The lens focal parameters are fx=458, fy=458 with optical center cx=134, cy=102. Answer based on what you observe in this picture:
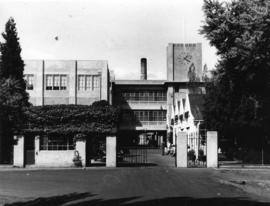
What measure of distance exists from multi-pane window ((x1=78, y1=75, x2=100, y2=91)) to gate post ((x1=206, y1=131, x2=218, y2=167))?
41712 millimetres

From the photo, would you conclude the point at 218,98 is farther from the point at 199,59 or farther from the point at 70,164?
the point at 199,59

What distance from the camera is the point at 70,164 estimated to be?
97.9ft

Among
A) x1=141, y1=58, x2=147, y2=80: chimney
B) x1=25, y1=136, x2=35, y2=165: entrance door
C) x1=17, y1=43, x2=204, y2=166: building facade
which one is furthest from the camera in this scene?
x1=141, y1=58, x2=147, y2=80: chimney

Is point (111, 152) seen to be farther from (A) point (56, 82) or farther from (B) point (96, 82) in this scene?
(A) point (56, 82)

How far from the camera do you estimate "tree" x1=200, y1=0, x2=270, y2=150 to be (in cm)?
2389

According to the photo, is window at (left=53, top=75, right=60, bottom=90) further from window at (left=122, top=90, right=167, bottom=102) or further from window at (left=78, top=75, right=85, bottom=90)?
window at (left=122, top=90, right=167, bottom=102)

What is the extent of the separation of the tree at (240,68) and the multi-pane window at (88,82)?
34715 millimetres

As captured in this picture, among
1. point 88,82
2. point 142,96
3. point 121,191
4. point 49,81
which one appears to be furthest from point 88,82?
Result: point 121,191

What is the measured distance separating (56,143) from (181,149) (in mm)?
8296

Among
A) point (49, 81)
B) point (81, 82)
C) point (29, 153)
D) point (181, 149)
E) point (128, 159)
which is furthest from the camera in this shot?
point (81, 82)

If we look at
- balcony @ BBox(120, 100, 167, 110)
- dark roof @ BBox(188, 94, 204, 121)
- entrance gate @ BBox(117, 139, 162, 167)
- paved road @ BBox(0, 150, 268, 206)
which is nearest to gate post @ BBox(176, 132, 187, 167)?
entrance gate @ BBox(117, 139, 162, 167)

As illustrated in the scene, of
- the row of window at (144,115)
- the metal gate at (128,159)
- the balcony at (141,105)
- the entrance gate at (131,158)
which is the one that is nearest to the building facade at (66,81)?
the balcony at (141,105)

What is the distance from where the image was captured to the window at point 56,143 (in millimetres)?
30391

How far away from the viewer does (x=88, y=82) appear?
69.4 metres
